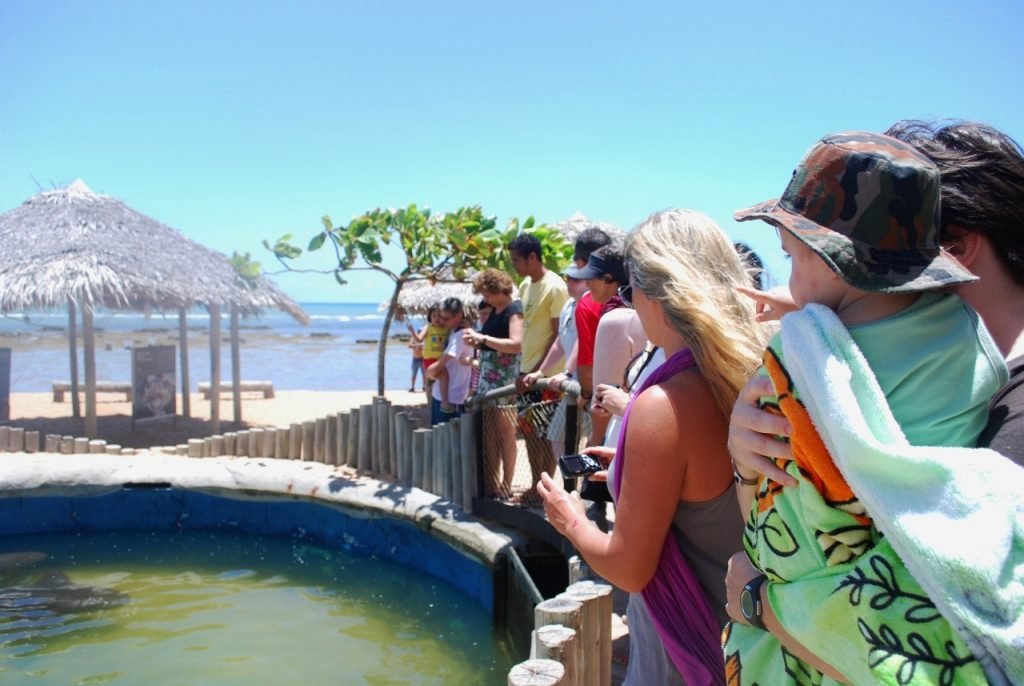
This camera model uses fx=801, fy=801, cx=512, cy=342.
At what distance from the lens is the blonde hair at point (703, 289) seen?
1594 mm

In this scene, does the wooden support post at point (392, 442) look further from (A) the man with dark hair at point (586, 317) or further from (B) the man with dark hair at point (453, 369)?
(A) the man with dark hair at point (586, 317)

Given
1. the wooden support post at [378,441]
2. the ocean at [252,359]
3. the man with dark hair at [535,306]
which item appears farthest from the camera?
the ocean at [252,359]

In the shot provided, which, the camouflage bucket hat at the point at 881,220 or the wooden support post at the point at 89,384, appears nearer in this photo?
the camouflage bucket hat at the point at 881,220

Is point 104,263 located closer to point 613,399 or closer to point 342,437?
point 342,437

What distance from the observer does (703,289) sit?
5.49 feet

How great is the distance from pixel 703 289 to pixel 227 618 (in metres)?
4.80

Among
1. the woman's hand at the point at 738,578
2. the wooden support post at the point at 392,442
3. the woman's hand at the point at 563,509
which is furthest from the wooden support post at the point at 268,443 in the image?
the woman's hand at the point at 738,578

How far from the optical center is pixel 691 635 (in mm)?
1678

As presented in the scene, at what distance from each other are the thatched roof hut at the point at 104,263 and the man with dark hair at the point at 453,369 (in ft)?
21.0

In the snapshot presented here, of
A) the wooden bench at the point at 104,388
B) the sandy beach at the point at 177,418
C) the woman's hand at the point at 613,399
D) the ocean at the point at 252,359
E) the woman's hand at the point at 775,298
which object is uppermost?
the woman's hand at the point at 775,298

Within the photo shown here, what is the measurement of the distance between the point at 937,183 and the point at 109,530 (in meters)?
7.52

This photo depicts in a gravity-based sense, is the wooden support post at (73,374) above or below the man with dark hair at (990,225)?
below

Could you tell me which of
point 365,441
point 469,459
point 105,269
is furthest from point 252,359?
point 469,459

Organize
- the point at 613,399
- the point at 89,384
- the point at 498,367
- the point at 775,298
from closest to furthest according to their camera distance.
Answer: the point at 775,298
the point at 613,399
the point at 498,367
the point at 89,384
